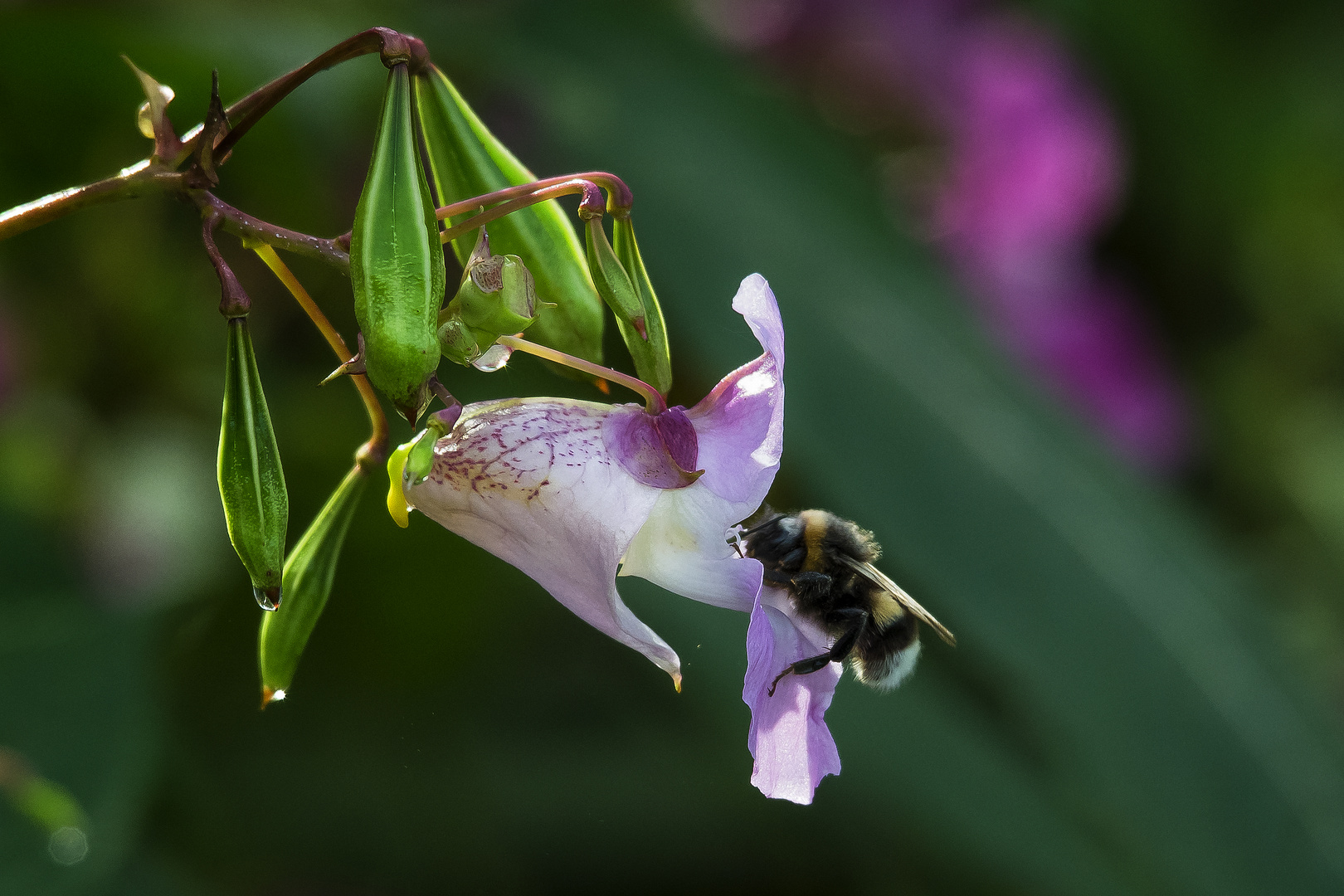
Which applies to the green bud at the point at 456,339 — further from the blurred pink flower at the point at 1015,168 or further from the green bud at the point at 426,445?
the blurred pink flower at the point at 1015,168

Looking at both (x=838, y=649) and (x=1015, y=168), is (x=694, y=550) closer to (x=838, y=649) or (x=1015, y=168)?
(x=838, y=649)

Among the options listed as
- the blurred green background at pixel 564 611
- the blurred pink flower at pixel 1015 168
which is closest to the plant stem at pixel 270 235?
the blurred green background at pixel 564 611


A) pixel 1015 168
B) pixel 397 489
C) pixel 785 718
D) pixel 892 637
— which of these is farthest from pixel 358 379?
pixel 1015 168

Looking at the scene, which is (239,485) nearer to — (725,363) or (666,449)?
(666,449)

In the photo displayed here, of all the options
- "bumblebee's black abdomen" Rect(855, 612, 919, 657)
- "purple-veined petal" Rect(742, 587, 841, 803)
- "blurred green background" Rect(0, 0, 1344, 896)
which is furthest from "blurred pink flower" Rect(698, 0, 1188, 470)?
"purple-veined petal" Rect(742, 587, 841, 803)

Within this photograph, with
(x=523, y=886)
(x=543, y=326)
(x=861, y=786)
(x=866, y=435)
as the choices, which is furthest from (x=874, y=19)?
(x=543, y=326)
